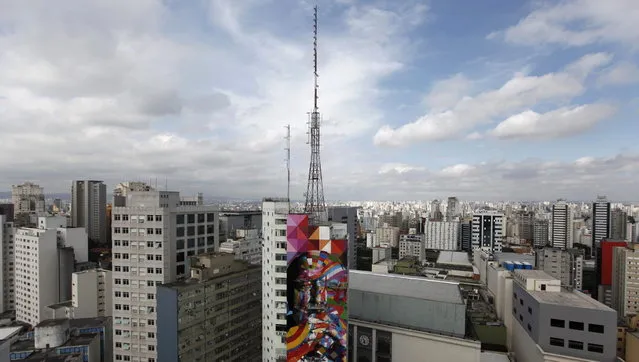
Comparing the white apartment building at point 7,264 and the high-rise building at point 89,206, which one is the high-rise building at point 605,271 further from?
the high-rise building at point 89,206

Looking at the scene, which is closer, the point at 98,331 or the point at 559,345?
the point at 559,345

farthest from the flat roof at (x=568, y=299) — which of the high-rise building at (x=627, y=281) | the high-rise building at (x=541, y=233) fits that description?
the high-rise building at (x=541, y=233)

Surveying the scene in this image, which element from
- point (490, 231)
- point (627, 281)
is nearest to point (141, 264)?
point (627, 281)

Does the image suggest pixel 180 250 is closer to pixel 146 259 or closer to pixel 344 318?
pixel 146 259

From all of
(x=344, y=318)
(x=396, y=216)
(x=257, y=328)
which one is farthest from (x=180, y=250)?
(x=396, y=216)

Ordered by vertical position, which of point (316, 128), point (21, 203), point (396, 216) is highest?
point (316, 128)

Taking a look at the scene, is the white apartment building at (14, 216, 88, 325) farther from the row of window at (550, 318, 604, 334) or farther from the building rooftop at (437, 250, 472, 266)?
the building rooftop at (437, 250, 472, 266)

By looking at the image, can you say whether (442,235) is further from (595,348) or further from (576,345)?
(595,348)
